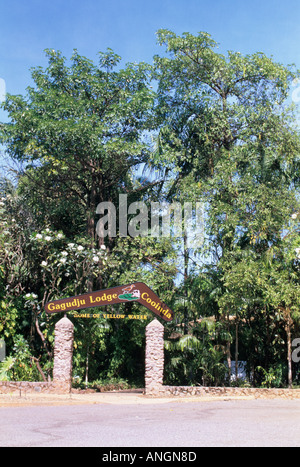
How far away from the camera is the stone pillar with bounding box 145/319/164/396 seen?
55.8ft

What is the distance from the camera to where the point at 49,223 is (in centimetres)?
2370

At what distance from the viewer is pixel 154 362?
17.1 m

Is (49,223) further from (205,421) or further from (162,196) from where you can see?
(205,421)

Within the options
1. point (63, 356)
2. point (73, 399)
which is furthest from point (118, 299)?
point (73, 399)

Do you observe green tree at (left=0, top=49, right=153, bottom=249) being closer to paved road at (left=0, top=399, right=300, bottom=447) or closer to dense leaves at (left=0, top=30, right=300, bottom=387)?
dense leaves at (left=0, top=30, right=300, bottom=387)

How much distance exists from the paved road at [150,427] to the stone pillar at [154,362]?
3.35m

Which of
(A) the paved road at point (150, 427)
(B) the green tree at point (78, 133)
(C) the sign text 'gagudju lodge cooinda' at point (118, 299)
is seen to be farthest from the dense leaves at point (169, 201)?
(A) the paved road at point (150, 427)

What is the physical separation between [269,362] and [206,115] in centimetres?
1236

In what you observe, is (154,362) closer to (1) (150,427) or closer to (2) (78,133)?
(1) (150,427)

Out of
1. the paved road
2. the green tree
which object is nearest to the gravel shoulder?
the paved road

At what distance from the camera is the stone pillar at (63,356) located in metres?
17.0

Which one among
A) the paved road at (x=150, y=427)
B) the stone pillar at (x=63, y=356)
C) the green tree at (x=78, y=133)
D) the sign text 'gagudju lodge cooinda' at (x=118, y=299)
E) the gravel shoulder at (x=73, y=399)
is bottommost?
the gravel shoulder at (x=73, y=399)

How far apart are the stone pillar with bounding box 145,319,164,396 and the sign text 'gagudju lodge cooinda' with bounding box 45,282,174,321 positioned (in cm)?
78

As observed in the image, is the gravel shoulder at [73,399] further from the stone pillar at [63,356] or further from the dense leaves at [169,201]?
the dense leaves at [169,201]
